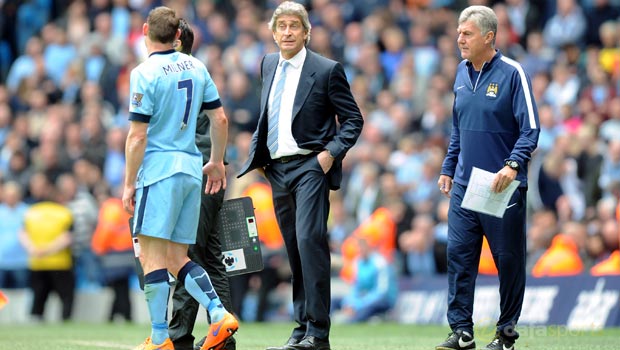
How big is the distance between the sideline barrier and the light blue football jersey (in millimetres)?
6260

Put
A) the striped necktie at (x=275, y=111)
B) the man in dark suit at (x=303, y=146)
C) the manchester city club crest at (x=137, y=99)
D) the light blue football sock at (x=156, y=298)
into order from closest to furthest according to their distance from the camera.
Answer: the manchester city club crest at (x=137, y=99)
the light blue football sock at (x=156, y=298)
the man in dark suit at (x=303, y=146)
the striped necktie at (x=275, y=111)

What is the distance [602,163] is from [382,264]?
3.09m

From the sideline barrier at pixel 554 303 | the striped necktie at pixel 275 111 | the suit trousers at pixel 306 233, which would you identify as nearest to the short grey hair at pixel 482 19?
the striped necktie at pixel 275 111

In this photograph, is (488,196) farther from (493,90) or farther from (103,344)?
(103,344)

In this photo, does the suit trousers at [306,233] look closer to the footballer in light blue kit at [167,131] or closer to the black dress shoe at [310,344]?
the black dress shoe at [310,344]

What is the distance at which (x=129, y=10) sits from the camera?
2412cm

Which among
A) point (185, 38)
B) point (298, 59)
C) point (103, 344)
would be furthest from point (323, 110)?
point (103, 344)

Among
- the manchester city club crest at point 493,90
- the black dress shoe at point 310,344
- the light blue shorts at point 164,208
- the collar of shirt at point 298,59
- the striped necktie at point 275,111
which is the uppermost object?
the collar of shirt at point 298,59

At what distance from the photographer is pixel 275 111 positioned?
30.6ft

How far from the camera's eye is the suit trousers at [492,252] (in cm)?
907

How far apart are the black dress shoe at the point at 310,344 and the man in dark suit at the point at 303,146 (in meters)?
0.01

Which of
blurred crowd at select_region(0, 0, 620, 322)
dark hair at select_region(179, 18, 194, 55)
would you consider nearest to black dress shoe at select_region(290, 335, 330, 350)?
dark hair at select_region(179, 18, 194, 55)

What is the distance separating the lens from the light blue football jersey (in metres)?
8.27

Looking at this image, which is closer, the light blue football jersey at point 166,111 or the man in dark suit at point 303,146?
the light blue football jersey at point 166,111
